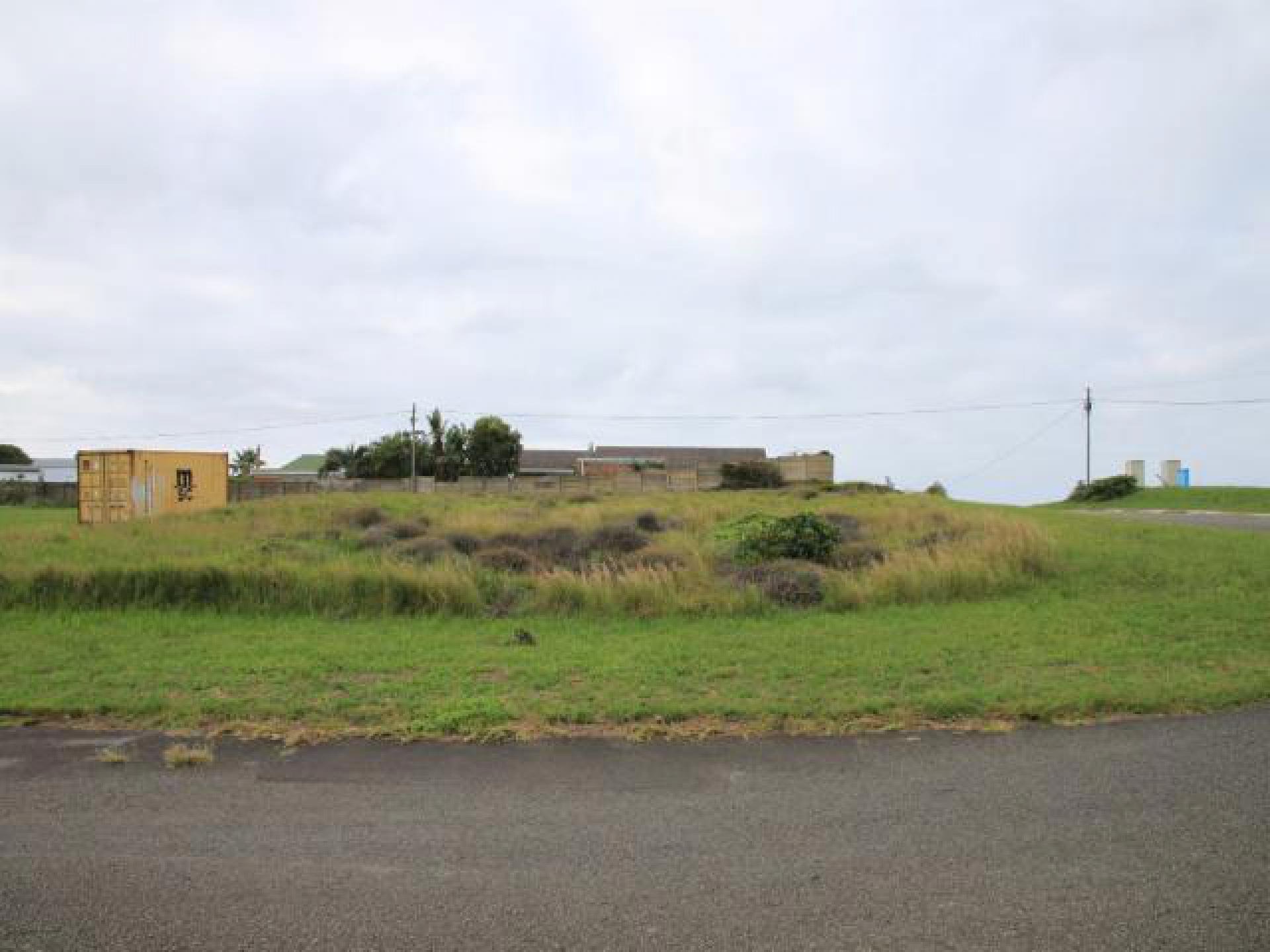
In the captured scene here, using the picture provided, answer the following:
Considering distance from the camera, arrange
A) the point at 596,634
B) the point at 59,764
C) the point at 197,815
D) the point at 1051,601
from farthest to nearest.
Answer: the point at 1051,601, the point at 596,634, the point at 59,764, the point at 197,815

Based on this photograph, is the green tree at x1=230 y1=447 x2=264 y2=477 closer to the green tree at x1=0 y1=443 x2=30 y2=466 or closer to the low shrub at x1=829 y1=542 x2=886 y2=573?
the green tree at x1=0 y1=443 x2=30 y2=466

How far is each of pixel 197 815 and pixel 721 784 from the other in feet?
9.19

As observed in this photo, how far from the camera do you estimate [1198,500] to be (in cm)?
3234

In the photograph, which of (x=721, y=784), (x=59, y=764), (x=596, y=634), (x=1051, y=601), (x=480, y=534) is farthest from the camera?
(x=480, y=534)

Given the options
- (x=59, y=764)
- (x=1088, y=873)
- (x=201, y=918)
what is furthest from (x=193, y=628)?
(x=1088, y=873)

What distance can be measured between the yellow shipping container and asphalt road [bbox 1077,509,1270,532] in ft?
98.9

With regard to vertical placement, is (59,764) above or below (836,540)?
below

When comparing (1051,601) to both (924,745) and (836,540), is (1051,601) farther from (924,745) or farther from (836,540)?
(924,745)

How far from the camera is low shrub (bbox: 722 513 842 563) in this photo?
12.5 meters

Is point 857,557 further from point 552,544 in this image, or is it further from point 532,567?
point 552,544

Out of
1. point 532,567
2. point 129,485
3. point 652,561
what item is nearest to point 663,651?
point 652,561

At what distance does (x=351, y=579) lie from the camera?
34.6 feet

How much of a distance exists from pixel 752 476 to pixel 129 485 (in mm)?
29155

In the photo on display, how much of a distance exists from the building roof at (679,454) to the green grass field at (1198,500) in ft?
155
